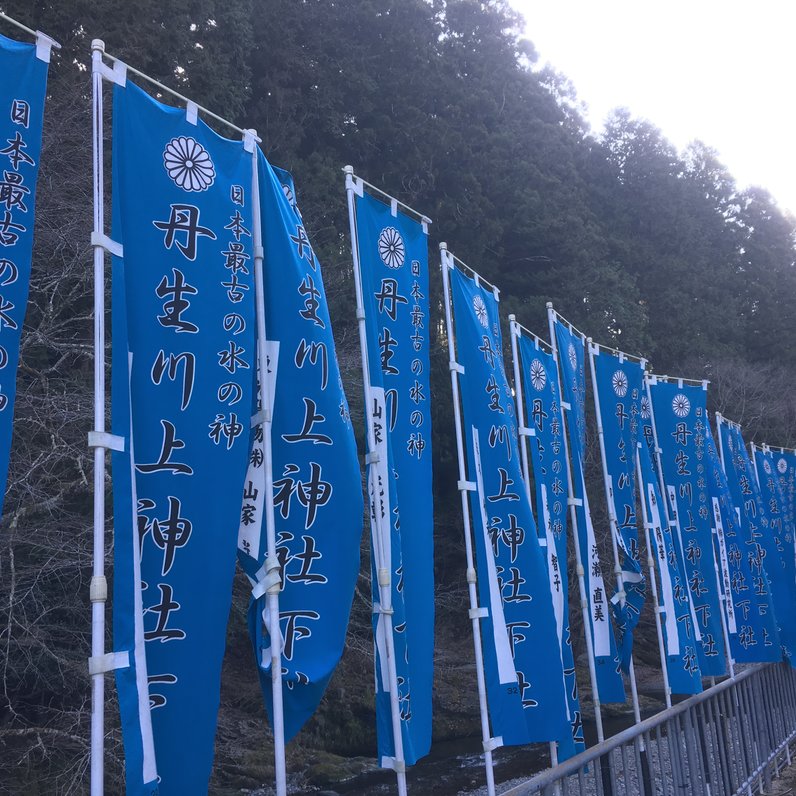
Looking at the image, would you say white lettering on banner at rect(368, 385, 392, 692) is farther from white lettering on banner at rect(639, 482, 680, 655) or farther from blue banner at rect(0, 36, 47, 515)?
white lettering on banner at rect(639, 482, 680, 655)

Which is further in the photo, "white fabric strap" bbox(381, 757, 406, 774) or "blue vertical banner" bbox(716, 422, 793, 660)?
"blue vertical banner" bbox(716, 422, 793, 660)

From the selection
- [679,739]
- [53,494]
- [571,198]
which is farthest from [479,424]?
[571,198]

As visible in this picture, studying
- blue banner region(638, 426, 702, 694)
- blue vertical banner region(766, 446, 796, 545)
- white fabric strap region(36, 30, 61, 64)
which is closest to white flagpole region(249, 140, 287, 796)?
white fabric strap region(36, 30, 61, 64)

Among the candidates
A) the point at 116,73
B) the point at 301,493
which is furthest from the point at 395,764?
the point at 116,73

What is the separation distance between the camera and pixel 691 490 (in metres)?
11.3

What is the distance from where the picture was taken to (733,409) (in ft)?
92.2

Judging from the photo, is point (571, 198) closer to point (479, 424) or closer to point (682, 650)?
point (682, 650)

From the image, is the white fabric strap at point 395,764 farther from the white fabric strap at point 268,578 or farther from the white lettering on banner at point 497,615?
the white fabric strap at point 268,578

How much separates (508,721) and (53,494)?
→ 237 inches

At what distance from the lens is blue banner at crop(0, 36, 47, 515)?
12.4ft

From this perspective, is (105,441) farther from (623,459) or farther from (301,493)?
(623,459)

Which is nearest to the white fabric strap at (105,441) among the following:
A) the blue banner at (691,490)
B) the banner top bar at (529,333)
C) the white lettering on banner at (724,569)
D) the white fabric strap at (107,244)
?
the white fabric strap at (107,244)

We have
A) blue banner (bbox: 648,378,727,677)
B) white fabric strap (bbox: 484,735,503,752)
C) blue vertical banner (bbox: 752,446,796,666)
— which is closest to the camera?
white fabric strap (bbox: 484,735,503,752)

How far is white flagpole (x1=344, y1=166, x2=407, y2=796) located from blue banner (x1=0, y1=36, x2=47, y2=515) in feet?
6.76
